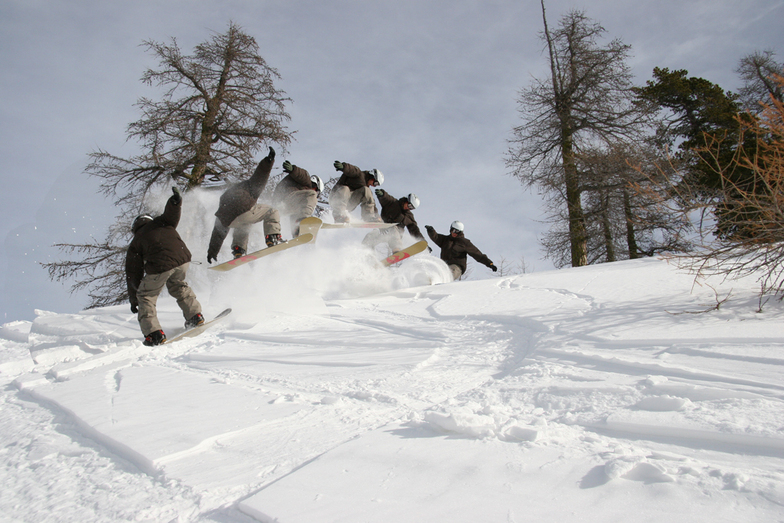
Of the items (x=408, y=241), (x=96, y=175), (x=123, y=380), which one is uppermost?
(x=96, y=175)

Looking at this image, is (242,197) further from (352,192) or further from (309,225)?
(352,192)

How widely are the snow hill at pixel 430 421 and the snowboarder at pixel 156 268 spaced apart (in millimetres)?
684

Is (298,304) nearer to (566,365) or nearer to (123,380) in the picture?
(123,380)

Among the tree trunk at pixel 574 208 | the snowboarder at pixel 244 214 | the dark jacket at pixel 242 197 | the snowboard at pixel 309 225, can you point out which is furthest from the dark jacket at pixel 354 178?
the tree trunk at pixel 574 208

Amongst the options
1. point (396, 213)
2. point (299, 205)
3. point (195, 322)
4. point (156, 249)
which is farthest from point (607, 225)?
point (156, 249)

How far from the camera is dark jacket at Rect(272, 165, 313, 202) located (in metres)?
8.27

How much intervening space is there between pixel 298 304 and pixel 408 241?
3944 millimetres

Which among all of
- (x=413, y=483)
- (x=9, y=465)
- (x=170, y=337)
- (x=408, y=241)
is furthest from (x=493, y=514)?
(x=408, y=241)

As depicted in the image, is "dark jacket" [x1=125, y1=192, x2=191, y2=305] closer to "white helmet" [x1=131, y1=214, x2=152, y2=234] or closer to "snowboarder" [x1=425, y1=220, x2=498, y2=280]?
Result: "white helmet" [x1=131, y1=214, x2=152, y2=234]

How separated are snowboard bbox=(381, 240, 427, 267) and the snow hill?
177 inches

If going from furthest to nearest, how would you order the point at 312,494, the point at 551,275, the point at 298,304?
the point at 551,275
the point at 298,304
the point at 312,494

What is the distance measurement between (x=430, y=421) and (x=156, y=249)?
16.0 feet

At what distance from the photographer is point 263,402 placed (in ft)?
9.53

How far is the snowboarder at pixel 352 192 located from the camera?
9.14m
